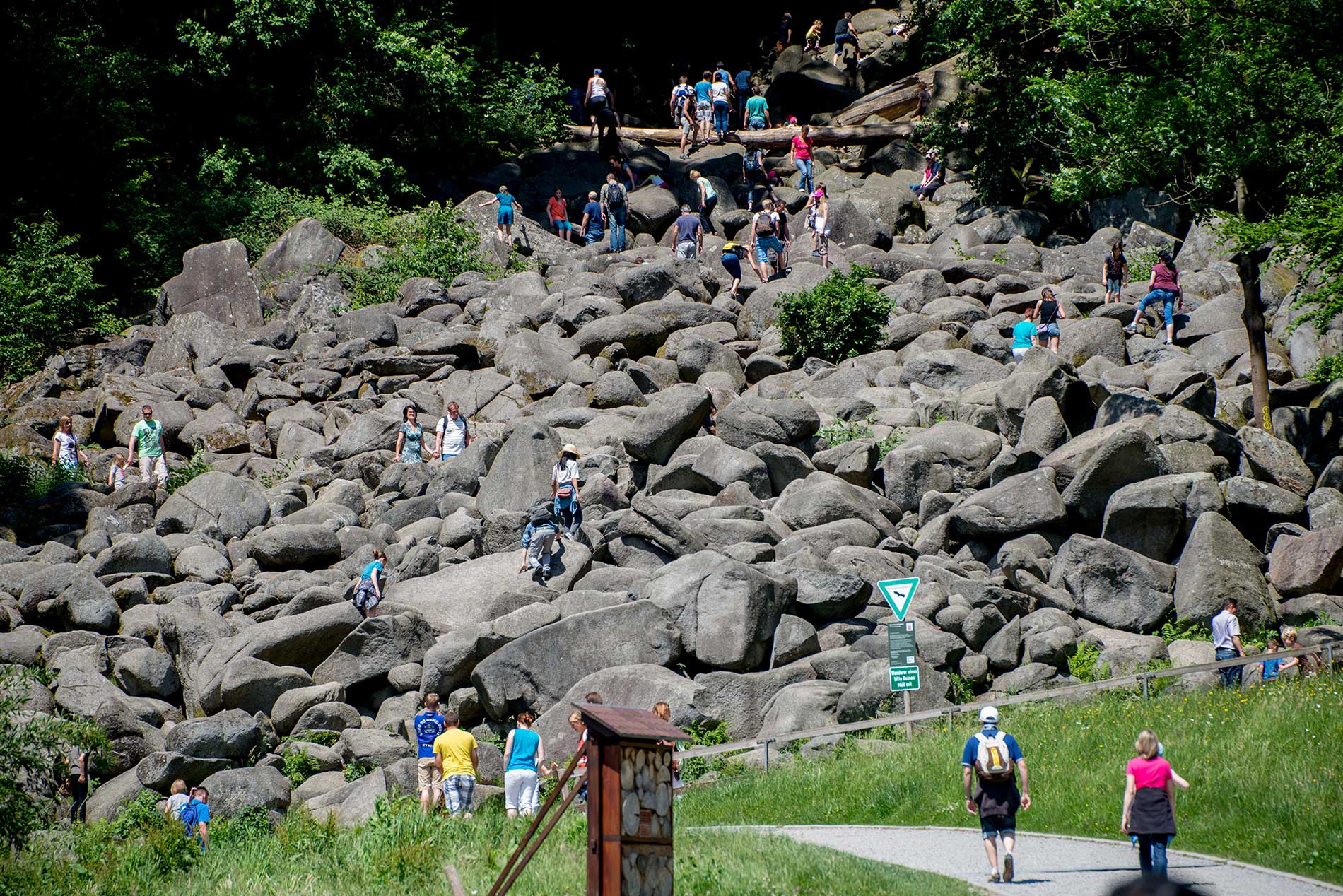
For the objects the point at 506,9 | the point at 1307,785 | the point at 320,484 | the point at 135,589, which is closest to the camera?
the point at 1307,785

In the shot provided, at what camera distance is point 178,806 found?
14.2 m

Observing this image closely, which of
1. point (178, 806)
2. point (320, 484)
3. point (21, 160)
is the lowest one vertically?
point (178, 806)

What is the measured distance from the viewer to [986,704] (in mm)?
13484

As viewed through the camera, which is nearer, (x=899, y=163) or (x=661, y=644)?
(x=661, y=644)

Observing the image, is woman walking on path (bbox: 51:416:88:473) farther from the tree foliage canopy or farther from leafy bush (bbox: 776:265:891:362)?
leafy bush (bbox: 776:265:891:362)

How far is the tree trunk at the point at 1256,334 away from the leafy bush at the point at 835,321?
26.1ft

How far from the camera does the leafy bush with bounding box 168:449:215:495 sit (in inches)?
997

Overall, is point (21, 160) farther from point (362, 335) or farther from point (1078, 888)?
point (1078, 888)

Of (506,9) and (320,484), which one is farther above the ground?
(506,9)

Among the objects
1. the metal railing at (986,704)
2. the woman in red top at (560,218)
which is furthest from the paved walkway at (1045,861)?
the woman in red top at (560,218)

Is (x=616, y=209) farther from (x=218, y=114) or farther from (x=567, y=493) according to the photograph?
(x=567, y=493)

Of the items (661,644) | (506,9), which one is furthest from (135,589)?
(506,9)

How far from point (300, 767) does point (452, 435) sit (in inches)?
389

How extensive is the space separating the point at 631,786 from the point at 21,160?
33957mm
